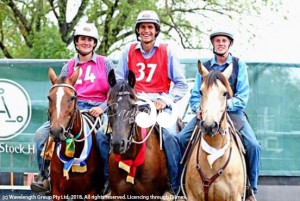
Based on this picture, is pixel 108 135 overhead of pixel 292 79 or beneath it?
beneath

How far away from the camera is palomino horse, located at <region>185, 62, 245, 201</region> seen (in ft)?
23.3

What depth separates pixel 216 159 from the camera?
7.42 m

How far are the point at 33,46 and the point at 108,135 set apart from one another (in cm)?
908

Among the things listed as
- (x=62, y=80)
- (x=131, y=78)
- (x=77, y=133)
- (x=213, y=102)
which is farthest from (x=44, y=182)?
(x=213, y=102)

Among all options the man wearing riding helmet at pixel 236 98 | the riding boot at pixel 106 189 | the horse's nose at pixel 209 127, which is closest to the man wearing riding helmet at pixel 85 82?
the riding boot at pixel 106 189

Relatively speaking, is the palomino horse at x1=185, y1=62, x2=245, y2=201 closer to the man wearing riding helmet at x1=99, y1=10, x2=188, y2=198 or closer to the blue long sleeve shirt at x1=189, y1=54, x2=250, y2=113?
the blue long sleeve shirt at x1=189, y1=54, x2=250, y2=113

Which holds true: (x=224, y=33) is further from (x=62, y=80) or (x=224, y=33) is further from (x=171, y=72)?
(x=62, y=80)

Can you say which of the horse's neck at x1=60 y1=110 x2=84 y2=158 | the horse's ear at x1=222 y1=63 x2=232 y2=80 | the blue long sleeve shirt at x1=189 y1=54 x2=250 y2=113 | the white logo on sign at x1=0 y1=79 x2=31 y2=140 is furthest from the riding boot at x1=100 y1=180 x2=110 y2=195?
the white logo on sign at x1=0 y1=79 x2=31 y2=140

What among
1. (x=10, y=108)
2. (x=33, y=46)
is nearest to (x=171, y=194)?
(x=10, y=108)

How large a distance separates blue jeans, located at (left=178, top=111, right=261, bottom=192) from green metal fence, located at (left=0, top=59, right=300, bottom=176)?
2.12m

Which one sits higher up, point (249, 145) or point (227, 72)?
point (227, 72)

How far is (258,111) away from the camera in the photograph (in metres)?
10.3

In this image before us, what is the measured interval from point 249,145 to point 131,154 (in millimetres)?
1512

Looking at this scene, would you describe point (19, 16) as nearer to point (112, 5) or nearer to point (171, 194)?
point (112, 5)
